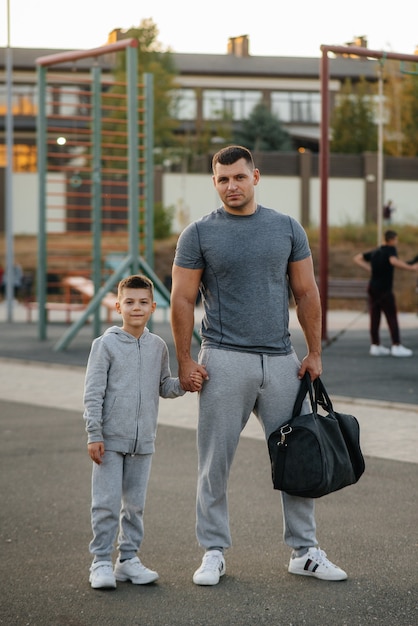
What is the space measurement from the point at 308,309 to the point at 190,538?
160 cm

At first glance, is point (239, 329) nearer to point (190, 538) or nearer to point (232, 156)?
point (232, 156)

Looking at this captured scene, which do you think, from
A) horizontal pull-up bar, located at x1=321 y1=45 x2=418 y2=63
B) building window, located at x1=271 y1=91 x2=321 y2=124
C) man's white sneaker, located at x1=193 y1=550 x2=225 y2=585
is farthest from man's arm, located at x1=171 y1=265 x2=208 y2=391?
building window, located at x1=271 y1=91 x2=321 y2=124

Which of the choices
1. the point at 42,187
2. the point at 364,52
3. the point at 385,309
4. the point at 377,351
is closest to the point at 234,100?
the point at 42,187

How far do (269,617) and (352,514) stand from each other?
208 centimetres

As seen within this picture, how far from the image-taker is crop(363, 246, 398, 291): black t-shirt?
1614 cm

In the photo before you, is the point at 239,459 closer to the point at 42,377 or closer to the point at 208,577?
the point at 208,577

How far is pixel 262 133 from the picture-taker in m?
62.4

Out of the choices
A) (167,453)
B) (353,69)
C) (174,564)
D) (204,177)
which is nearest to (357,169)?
(204,177)

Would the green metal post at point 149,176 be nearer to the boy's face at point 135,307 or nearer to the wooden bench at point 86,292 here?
the wooden bench at point 86,292

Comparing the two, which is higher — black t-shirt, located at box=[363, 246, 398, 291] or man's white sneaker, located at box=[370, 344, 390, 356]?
black t-shirt, located at box=[363, 246, 398, 291]

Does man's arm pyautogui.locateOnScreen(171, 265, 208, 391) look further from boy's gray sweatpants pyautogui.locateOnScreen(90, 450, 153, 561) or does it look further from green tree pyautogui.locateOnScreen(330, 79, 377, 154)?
green tree pyautogui.locateOnScreen(330, 79, 377, 154)

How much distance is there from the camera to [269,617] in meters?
4.77

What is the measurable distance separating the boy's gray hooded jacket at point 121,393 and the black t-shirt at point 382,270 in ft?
36.5

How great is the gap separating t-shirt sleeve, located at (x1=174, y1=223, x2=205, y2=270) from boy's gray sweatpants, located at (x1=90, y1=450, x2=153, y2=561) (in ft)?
2.91
